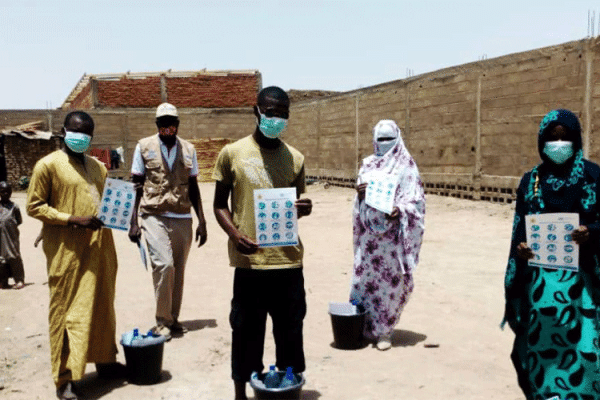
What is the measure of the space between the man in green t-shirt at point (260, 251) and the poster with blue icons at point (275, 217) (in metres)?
0.05

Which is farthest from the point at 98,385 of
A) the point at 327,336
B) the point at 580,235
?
the point at 580,235

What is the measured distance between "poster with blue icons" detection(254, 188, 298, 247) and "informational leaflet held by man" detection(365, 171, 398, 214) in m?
1.54

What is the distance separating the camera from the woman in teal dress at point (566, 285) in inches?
124

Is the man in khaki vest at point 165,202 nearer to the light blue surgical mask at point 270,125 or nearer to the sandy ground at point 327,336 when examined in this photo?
the sandy ground at point 327,336

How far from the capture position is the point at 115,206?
12.9 feet

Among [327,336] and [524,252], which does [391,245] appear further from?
[524,252]

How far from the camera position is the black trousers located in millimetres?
3498

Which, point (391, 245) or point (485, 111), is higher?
point (485, 111)

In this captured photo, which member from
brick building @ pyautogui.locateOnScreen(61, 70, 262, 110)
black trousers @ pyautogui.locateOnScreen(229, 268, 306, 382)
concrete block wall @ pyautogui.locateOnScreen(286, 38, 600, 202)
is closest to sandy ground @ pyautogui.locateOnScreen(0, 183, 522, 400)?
black trousers @ pyautogui.locateOnScreen(229, 268, 306, 382)

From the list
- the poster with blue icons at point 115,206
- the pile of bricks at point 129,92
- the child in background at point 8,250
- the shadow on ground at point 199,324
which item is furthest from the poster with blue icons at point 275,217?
the pile of bricks at point 129,92

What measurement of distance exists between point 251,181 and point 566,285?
1730mm

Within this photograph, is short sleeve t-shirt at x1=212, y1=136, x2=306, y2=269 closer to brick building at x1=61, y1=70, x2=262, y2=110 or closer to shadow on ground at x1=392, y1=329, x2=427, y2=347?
shadow on ground at x1=392, y1=329, x2=427, y2=347

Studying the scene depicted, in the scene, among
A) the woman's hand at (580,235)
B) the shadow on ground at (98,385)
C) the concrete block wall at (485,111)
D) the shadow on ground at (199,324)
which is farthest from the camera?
the concrete block wall at (485,111)

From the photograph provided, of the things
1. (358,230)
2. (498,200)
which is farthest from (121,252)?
(498,200)
